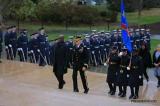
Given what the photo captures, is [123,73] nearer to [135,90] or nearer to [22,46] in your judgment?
[135,90]

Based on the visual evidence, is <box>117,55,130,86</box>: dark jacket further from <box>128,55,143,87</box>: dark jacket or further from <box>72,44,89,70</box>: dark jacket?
<box>72,44,89,70</box>: dark jacket

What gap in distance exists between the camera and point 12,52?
2264 centimetres

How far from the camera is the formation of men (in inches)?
607

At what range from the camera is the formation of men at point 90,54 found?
607 inches

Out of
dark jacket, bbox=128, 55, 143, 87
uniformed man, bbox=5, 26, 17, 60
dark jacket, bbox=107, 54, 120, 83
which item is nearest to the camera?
dark jacket, bbox=128, 55, 143, 87

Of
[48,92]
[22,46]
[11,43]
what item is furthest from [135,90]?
[11,43]

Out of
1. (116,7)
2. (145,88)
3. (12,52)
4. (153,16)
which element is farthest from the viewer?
(153,16)

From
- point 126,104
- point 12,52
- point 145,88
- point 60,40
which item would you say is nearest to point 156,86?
point 145,88

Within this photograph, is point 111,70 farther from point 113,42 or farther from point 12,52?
point 113,42

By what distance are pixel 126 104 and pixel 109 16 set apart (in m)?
39.3

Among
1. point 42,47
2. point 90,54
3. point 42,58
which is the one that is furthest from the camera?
point 90,54

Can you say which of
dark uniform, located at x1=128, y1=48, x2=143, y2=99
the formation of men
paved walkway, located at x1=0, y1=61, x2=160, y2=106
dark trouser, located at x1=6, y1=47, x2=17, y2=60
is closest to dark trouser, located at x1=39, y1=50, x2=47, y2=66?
the formation of men

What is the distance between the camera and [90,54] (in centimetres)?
2394

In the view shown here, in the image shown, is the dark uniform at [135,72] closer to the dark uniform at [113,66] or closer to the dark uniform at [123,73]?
the dark uniform at [123,73]
